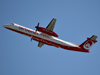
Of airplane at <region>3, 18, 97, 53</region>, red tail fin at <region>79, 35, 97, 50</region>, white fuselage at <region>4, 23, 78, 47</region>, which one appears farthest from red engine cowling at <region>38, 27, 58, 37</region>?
red tail fin at <region>79, 35, 97, 50</region>

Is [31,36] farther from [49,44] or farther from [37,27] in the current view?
[49,44]

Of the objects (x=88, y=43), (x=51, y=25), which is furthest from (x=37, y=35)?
(x=88, y=43)

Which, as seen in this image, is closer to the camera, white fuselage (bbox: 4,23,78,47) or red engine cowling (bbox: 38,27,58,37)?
red engine cowling (bbox: 38,27,58,37)

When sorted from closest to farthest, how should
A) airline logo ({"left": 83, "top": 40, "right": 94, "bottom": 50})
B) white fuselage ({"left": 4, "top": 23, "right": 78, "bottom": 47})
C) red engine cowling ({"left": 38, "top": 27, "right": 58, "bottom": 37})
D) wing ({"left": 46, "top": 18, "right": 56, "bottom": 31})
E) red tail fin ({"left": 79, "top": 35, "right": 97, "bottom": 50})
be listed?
wing ({"left": 46, "top": 18, "right": 56, "bottom": 31}), red engine cowling ({"left": 38, "top": 27, "right": 58, "bottom": 37}), white fuselage ({"left": 4, "top": 23, "right": 78, "bottom": 47}), red tail fin ({"left": 79, "top": 35, "right": 97, "bottom": 50}), airline logo ({"left": 83, "top": 40, "right": 94, "bottom": 50})

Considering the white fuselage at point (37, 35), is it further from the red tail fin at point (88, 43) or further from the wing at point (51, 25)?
the red tail fin at point (88, 43)

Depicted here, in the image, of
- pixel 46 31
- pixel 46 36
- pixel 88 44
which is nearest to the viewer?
pixel 46 31

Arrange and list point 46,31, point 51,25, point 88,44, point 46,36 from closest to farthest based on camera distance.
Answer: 1. point 51,25
2. point 46,31
3. point 46,36
4. point 88,44

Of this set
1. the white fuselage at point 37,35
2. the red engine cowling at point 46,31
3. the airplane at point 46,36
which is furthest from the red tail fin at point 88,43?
the red engine cowling at point 46,31

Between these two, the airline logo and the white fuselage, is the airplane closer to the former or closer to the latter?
the white fuselage

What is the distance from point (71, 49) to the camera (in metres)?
27.7

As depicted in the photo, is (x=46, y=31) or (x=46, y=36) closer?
(x=46, y=31)

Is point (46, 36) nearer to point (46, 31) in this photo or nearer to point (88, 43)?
point (46, 31)

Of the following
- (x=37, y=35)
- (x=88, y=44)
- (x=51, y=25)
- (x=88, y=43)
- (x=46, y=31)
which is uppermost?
(x=51, y=25)

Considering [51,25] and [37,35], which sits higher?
[51,25]
